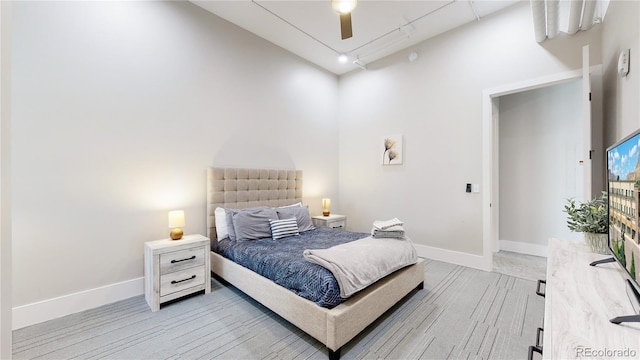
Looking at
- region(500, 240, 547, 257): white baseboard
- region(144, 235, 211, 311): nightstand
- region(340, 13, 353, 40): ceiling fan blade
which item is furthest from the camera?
region(500, 240, 547, 257): white baseboard

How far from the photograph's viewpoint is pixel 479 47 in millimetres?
3547

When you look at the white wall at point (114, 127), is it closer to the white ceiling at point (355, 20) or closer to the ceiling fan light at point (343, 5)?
the white ceiling at point (355, 20)

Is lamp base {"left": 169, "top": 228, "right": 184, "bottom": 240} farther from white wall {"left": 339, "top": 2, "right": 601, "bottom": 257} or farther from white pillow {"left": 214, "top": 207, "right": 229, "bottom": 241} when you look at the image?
white wall {"left": 339, "top": 2, "right": 601, "bottom": 257}

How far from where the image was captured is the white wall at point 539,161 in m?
3.82

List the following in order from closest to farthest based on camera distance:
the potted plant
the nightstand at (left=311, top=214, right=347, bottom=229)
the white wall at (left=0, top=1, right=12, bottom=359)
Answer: the white wall at (left=0, top=1, right=12, bottom=359) → the potted plant → the nightstand at (left=311, top=214, right=347, bottom=229)

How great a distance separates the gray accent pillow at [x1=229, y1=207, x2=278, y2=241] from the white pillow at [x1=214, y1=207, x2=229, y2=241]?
15 centimetres

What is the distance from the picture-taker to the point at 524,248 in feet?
13.9

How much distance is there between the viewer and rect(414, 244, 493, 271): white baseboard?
3.48 meters

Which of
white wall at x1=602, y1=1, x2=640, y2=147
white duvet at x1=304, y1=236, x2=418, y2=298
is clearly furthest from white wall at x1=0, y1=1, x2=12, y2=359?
white wall at x1=602, y1=1, x2=640, y2=147

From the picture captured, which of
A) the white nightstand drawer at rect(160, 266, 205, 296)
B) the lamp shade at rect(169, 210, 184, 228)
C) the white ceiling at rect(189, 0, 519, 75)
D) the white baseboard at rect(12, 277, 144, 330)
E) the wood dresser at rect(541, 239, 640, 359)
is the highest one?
the white ceiling at rect(189, 0, 519, 75)

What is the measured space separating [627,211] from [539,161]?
368 cm

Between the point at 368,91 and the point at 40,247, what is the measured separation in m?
4.81

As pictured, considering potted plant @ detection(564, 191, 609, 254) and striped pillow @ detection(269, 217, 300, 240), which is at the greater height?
potted plant @ detection(564, 191, 609, 254)

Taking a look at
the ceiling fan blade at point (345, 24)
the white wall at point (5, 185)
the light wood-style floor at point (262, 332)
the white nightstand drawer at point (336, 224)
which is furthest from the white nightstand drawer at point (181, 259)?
the ceiling fan blade at point (345, 24)
